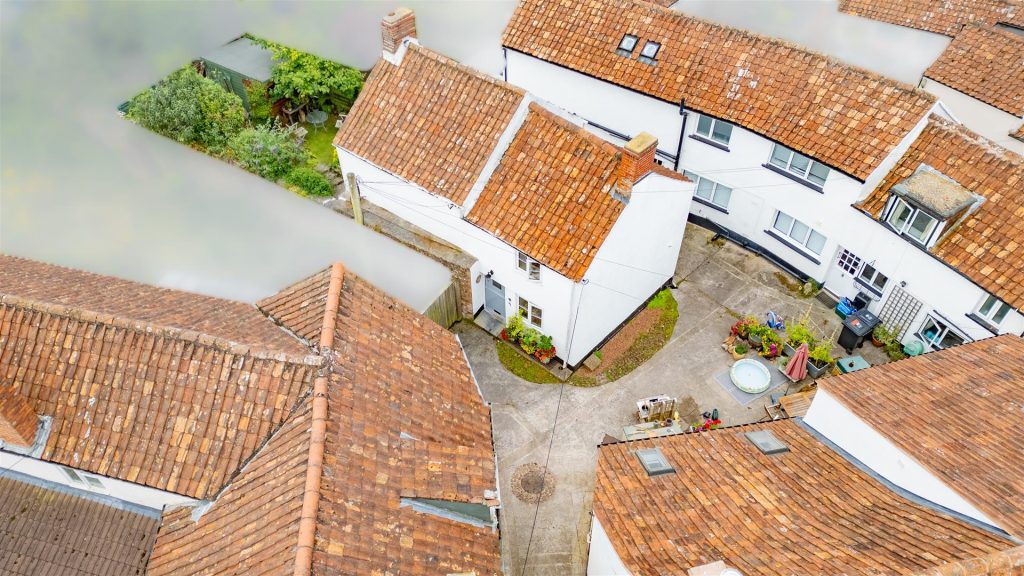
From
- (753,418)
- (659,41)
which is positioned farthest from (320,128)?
(753,418)

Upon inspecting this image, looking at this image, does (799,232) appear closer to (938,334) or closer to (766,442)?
(938,334)

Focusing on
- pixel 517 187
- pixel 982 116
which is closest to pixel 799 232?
pixel 982 116

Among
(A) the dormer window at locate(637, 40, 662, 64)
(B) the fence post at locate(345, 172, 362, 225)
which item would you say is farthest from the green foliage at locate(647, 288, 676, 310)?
(B) the fence post at locate(345, 172, 362, 225)

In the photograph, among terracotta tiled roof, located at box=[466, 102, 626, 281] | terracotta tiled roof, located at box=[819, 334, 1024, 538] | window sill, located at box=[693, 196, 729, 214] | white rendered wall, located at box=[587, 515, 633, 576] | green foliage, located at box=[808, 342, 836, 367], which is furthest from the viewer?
window sill, located at box=[693, 196, 729, 214]

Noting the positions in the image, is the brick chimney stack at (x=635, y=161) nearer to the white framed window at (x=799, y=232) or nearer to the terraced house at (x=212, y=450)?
the white framed window at (x=799, y=232)

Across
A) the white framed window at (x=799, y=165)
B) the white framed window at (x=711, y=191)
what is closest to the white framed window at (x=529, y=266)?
the white framed window at (x=711, y=191)

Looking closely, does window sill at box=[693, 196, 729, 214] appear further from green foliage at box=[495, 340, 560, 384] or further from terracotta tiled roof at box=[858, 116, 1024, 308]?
green foliage at box=[495, 340, 560, 384]
